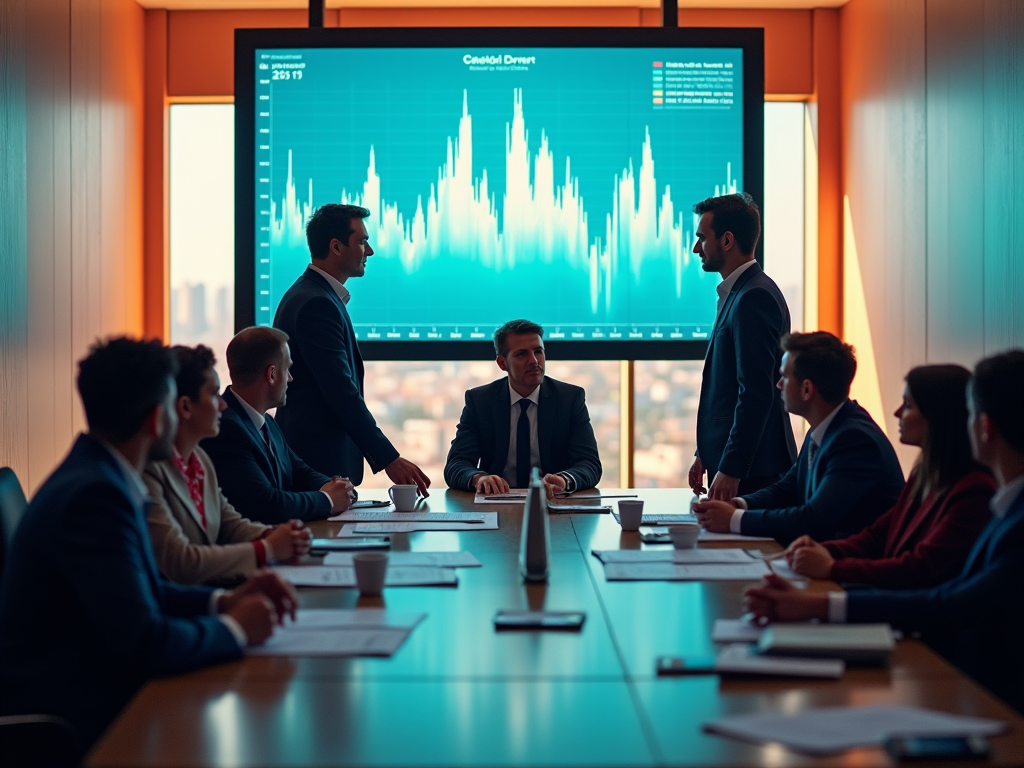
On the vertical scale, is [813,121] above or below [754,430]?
above

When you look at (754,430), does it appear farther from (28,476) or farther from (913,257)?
(28,476)

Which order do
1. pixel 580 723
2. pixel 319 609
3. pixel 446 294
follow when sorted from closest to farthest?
pixel 580 723
pixel 319 609
pixel 446 294

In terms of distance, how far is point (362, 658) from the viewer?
6.02ft

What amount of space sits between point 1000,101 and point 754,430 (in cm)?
179

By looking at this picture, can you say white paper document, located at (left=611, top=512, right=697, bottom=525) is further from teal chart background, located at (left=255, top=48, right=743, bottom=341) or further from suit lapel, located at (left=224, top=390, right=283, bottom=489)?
teal chart background, located at (left=255, top=48, right=743, bottom=341)

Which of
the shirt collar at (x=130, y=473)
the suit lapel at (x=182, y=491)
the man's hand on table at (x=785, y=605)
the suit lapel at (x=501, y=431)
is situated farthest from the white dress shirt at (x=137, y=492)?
the suit lapel at (x=501, y=431)

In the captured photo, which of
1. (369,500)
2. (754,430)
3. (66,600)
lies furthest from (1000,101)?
(66,600)

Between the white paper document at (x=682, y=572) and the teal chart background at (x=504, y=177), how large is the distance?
9.16 feet

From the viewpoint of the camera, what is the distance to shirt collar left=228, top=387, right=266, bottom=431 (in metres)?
3.33

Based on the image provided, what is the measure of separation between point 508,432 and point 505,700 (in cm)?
265

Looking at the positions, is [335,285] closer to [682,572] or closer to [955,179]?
[682,572]

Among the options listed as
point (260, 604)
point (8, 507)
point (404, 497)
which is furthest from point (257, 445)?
point (260, 604)

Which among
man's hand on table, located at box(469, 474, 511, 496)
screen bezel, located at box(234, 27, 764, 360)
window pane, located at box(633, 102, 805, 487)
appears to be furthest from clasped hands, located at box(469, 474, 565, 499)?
window pane, located at box(633, 102, 805, 487)

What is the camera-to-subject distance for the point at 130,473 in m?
2.05
